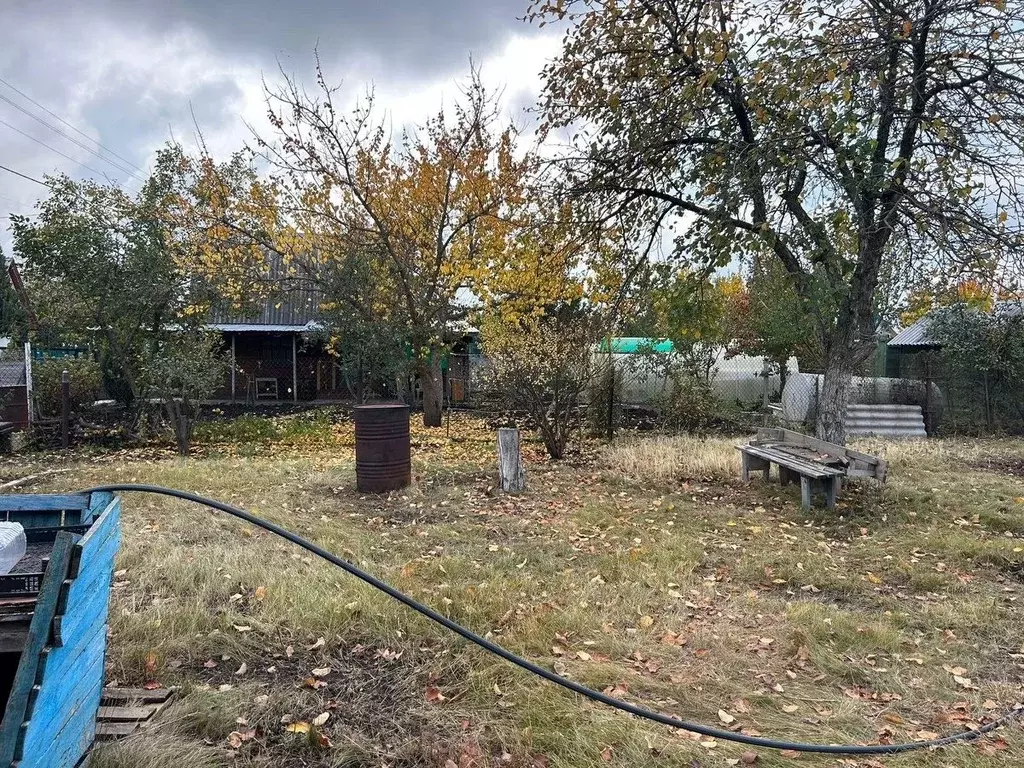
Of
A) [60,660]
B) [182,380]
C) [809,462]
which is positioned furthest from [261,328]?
[60,660]

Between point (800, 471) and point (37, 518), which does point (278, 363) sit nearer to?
point (800, 471)

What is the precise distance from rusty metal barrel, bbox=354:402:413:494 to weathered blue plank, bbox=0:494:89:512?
444 centimetres

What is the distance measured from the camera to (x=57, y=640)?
6.11ft

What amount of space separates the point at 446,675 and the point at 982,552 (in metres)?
4.46

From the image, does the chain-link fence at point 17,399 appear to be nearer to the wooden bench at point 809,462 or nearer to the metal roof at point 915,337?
the wooden bench at point 809,462

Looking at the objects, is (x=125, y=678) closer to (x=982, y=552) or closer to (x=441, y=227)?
(x=982, y=552)

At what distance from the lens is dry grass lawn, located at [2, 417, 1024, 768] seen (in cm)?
272

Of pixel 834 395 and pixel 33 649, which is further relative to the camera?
pixel 834 395

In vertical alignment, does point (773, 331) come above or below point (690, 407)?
above

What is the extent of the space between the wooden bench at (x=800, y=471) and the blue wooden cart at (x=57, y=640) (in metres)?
6.08

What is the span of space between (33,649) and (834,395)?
792 centimetres

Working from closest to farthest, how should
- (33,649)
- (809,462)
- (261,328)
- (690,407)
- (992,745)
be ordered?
(33,649), (992,745), (809,462), (690,407), (261,328)

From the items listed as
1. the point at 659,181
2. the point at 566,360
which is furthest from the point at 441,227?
the point at 659,181

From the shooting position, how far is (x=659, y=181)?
26.5 feet
